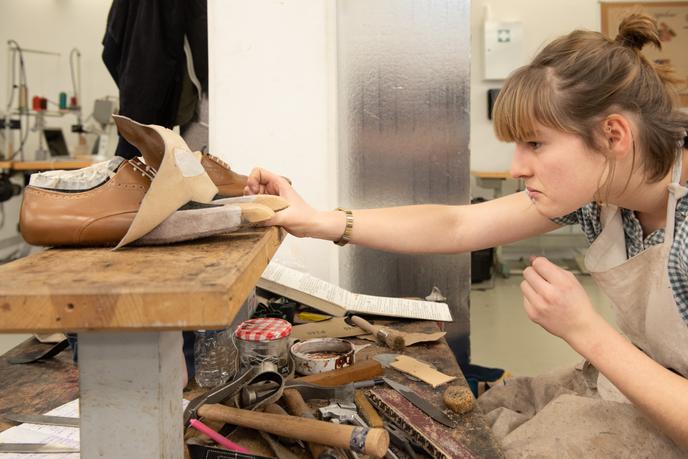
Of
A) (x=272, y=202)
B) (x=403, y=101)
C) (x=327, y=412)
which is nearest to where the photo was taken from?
(x=327, y=412)

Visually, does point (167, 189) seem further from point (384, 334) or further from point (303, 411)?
point (384, 334)

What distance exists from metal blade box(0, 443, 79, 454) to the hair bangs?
0.97 meters

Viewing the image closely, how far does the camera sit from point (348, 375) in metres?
1.20

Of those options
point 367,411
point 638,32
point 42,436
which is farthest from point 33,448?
point 638,32

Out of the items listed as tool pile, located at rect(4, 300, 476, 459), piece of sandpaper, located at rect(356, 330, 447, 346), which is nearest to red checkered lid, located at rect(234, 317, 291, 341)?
tool pile, located at rect(4, 300, 476, 459)

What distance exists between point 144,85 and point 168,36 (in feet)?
0.74

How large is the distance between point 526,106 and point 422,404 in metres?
0.60

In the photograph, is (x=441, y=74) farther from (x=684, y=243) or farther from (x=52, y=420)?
(x=52, y=420)

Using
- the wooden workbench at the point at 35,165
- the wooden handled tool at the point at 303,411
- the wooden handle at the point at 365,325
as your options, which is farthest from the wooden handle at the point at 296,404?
the wooden workbench at the point at 35,165

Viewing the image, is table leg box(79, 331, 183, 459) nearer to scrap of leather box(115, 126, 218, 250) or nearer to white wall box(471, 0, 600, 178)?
scrap of leather box(115, 126, 218, 250)

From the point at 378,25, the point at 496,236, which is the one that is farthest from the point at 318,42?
the point at 496,236

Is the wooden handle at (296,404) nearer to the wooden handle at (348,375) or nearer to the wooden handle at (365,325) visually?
the wooden handle at (348,375)

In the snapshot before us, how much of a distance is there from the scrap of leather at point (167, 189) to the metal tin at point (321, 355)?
52 cm

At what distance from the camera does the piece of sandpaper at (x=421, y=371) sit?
1214 mm
